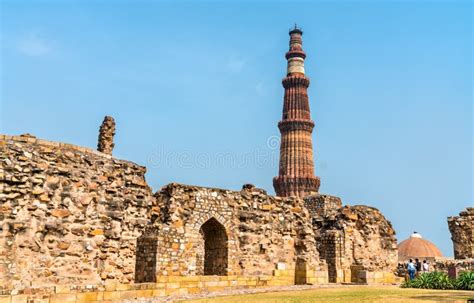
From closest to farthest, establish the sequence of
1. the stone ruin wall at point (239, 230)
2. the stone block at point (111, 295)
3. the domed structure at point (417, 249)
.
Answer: the stone block at point (111, 295), the stone ruin wall at point (239, 230), the domed structure at point (417, 249)

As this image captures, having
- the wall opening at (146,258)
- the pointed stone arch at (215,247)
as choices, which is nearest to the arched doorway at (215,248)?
the pointed stone arch at (215,247)

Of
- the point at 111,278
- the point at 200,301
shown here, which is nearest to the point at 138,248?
the point at 111,278

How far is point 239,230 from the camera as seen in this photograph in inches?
655

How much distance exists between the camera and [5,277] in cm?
1044

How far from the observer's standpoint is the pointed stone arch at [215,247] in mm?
16281

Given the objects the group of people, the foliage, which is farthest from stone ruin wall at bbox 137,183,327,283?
the group of people

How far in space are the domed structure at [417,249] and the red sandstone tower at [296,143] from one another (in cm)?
1744

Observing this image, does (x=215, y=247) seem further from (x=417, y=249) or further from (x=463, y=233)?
(x=417, y=249)

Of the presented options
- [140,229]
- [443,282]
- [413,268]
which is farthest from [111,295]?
[413,268]

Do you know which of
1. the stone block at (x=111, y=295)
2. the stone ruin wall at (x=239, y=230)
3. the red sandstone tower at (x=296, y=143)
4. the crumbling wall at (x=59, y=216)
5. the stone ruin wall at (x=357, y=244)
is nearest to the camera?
the crumbling wall at (x=59, y=216)

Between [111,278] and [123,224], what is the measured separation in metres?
1.29

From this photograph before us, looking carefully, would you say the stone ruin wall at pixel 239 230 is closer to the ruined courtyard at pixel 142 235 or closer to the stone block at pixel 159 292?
the ruined courtyard at pixel 142 235

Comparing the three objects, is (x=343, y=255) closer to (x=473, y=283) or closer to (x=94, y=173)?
(x=473, y=283)

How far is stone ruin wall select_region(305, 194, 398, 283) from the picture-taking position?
18453mm
